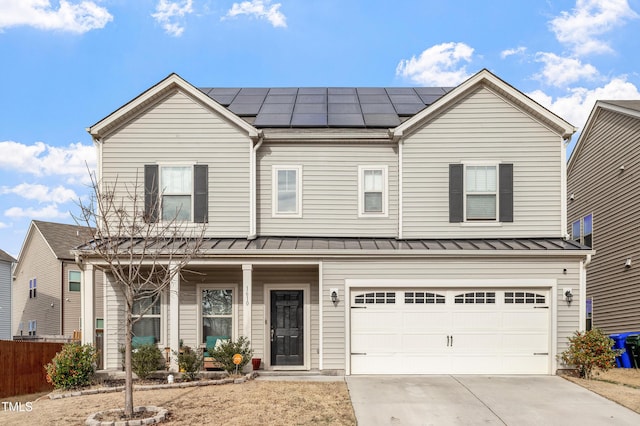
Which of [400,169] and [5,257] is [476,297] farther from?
[5,257]

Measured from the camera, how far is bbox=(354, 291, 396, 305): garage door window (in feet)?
48.3

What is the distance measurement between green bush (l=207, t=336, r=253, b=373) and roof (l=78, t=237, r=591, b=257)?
7.03 feet

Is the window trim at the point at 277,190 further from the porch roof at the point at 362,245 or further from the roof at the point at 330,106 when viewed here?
the roof at the point at 330,106

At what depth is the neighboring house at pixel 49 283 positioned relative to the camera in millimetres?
31219

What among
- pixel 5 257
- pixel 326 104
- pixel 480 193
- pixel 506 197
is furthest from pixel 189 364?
pixel 5 257

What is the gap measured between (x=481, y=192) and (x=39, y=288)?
26.7 meters

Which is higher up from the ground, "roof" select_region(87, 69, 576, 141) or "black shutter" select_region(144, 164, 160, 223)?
"roof" select_region(87, 69, 576, 141)

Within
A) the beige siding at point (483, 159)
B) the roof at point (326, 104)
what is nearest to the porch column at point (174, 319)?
the roof at point (326, 104)

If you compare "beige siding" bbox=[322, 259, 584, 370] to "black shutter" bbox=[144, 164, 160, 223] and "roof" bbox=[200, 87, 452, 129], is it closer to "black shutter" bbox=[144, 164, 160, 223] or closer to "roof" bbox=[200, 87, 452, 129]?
"roof" bbox=[200, 87, 452, 129]

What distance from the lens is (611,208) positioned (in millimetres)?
20359

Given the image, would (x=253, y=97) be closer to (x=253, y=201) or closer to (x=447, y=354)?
(x=253, y=201)

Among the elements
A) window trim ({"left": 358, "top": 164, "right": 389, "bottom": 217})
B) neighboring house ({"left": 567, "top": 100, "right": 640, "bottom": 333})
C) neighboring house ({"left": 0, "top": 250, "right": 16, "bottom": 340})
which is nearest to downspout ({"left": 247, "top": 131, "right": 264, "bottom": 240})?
window trim ({"left": 358, "top": 164, "right": 389, "bottom": 217})

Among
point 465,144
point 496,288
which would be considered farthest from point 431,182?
Answer: point 496,288

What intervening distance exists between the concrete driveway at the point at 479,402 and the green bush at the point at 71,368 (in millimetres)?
5930
